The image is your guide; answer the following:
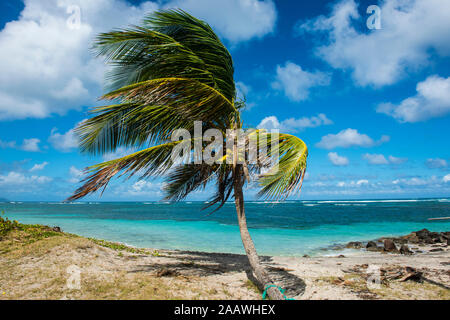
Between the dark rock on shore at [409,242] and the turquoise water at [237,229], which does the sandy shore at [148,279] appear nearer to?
the turquoise water at [237,229]

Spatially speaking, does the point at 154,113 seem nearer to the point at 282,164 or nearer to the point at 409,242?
the point at 282,164

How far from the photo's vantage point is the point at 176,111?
4.71m

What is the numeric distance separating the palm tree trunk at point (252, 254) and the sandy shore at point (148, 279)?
1.25 feet

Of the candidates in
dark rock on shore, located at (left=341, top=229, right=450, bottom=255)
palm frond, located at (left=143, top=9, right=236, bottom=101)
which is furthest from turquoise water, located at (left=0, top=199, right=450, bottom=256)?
palm frond, located at (left=143, top=9, right=236, bottom=101)

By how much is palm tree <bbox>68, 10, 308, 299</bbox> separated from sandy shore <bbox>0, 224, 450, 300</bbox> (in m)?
1.18

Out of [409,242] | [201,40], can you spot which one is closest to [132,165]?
[201,40]

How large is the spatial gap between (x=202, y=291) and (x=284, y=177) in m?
2.46

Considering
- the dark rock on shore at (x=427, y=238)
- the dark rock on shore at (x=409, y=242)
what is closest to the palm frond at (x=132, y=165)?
the dark rock on shore at (x=409, y=242)

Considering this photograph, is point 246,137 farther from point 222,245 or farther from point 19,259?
point 222,245

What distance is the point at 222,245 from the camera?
14.3 metres

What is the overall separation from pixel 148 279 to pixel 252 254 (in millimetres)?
2049

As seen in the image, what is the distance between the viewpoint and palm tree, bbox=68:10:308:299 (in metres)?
4.25

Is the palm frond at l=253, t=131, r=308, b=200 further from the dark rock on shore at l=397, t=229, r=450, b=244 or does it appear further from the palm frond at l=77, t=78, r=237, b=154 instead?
the dark rock on shore at l=397, t=229, r=450, b=244
